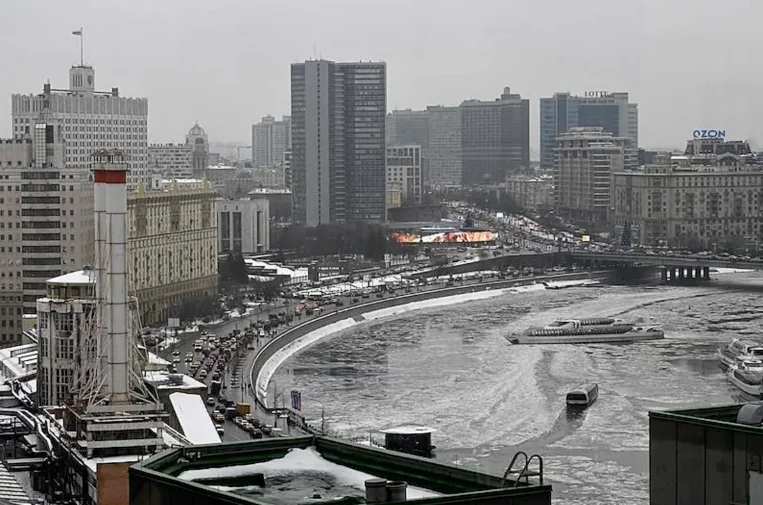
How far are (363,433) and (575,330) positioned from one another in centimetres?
866

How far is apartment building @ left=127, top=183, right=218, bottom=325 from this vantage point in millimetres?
21109

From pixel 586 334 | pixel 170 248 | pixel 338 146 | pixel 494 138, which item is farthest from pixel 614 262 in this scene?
pixel 494 138

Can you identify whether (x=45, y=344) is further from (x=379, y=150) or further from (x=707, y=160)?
(x=707, y=160)

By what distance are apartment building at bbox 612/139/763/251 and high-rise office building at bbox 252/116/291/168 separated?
38.4 meters

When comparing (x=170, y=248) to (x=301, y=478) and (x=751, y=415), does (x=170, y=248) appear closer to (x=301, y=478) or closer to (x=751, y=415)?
(x=301, y=478)

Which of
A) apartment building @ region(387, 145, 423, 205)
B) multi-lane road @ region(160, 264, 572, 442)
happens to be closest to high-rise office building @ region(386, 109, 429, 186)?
apartment building @ region(387, 145, 423, 205)

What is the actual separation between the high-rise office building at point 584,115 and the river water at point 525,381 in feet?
153

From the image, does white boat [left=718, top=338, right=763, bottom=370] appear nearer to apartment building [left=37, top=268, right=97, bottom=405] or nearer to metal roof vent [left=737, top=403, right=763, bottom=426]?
apartment building [left=37, top=268, right=97, bottom=405]

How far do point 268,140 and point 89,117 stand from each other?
156 ft

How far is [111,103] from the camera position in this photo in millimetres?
33688

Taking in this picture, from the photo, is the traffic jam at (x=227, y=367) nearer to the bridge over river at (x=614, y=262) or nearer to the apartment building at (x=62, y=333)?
the apartment building at (x=62, y=333)

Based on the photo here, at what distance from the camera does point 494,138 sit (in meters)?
72.4

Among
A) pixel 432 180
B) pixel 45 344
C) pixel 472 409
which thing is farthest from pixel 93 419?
pixel 432 180

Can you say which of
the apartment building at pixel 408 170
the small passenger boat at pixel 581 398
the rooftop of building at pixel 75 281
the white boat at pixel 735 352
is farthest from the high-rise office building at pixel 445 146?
the rooftop of building at pixel 75 281
